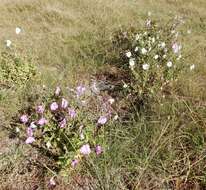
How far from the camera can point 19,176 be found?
11.6 feet

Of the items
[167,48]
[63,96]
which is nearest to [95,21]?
[167,48]

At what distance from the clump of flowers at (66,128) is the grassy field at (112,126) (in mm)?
113

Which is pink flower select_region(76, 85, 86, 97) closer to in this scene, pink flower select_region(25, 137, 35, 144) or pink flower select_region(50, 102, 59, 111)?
pink flower select_region(50, 102, 59, 111)

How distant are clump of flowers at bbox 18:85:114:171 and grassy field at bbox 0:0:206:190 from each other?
0.11 meters

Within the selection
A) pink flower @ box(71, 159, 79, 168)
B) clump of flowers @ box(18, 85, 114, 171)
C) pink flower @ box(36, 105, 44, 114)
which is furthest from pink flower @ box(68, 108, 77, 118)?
pink flower @ box(71, 159, 79, 168)

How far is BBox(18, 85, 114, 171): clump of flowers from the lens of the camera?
3.44m

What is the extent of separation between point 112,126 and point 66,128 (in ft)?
1.46

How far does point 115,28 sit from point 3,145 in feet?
10.0

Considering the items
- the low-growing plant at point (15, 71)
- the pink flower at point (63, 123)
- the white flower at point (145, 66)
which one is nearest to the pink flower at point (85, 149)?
the pink flower at point (63, 123)

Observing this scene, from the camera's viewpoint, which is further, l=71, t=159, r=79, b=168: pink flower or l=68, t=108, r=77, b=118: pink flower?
l=68, t=108, r=77, b=118: pink flower

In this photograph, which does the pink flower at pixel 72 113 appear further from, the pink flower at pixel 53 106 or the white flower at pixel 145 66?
the white flower at pixel 145 66

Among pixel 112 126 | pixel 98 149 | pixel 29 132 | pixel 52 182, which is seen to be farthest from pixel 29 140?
pixel 112 126

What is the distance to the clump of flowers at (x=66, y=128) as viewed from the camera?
3443mm

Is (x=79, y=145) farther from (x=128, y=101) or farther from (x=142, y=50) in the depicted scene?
(x=142, y=50)
